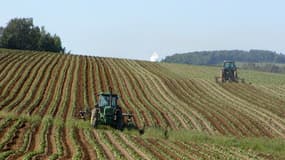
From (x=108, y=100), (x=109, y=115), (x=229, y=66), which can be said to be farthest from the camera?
(x=229, y=66)

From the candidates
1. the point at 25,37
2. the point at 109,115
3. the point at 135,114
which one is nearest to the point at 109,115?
the point at 109,115

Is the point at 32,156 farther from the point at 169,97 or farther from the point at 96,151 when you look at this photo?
the point at 169,97

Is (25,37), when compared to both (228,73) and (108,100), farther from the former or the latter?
(108,100)

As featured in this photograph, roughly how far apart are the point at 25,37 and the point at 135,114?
221ft

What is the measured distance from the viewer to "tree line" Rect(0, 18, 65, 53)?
305ft

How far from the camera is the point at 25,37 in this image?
9569cm

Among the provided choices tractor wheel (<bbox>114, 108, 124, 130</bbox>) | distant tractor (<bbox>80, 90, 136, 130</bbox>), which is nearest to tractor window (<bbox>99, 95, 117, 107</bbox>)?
distant tractor (<bbox>80, 90, 136, 130</bbox>)

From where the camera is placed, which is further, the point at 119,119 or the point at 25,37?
the point at 25,37

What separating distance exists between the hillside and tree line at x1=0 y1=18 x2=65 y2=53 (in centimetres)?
3343

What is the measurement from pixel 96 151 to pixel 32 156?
8.31 feet

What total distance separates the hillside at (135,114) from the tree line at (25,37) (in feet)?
110

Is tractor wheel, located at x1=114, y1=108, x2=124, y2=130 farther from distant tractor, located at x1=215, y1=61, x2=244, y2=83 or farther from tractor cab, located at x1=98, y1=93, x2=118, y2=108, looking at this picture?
distant tractor, located at x1=215, y1=61, x2=244, y2=83

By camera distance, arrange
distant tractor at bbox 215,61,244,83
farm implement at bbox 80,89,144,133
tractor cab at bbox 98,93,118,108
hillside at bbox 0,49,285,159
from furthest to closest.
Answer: distant tractor at bbox 215,61,244,83
tractor cab at bbox 98,93,118,108
farm implement at bbox 80,89,144,133
hillside at bbox 0,49,285,159

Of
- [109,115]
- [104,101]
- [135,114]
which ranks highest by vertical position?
[104,101]
